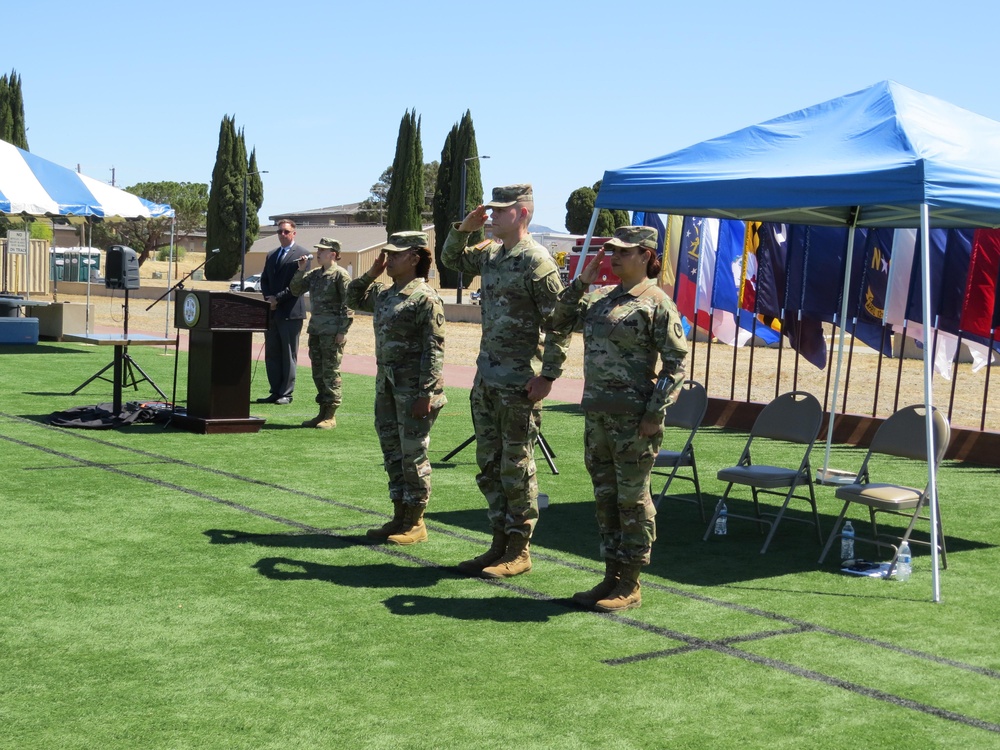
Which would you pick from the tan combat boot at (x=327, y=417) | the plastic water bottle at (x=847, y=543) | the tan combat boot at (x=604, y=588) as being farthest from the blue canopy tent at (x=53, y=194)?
the tan combat boot at (x=604, y=588)

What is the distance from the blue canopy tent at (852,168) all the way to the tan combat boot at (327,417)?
536cm

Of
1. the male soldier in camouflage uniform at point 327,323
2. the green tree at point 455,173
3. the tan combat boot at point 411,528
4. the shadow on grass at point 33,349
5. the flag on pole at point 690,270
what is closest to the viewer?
the tan combat boot at point 411,528

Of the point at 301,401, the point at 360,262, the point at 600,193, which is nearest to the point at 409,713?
the point at 600,193

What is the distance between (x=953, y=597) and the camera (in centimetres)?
702

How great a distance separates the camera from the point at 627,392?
20.3 ft

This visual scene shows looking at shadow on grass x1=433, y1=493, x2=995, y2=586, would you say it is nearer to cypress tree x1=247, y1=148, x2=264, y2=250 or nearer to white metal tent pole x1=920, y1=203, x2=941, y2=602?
white metal tent pole x1=920, y1=203, x2=941, y2=602

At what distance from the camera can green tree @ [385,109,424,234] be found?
222ft

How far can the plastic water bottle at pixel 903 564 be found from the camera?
744cm

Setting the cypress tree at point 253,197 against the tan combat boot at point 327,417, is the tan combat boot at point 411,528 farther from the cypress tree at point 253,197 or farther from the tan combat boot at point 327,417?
the cypress tree at point 253,197

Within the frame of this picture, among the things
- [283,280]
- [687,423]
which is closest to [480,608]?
[687,423]

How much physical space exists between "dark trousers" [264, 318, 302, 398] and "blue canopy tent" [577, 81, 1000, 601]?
260 inches

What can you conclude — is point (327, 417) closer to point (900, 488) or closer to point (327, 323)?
point (327, 323)

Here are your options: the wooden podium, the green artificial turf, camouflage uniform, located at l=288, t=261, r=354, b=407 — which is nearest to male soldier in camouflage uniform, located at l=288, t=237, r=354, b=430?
camouflage uniform, located at l=288, t=261, r=354, b=407

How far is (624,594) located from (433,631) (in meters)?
1.10
